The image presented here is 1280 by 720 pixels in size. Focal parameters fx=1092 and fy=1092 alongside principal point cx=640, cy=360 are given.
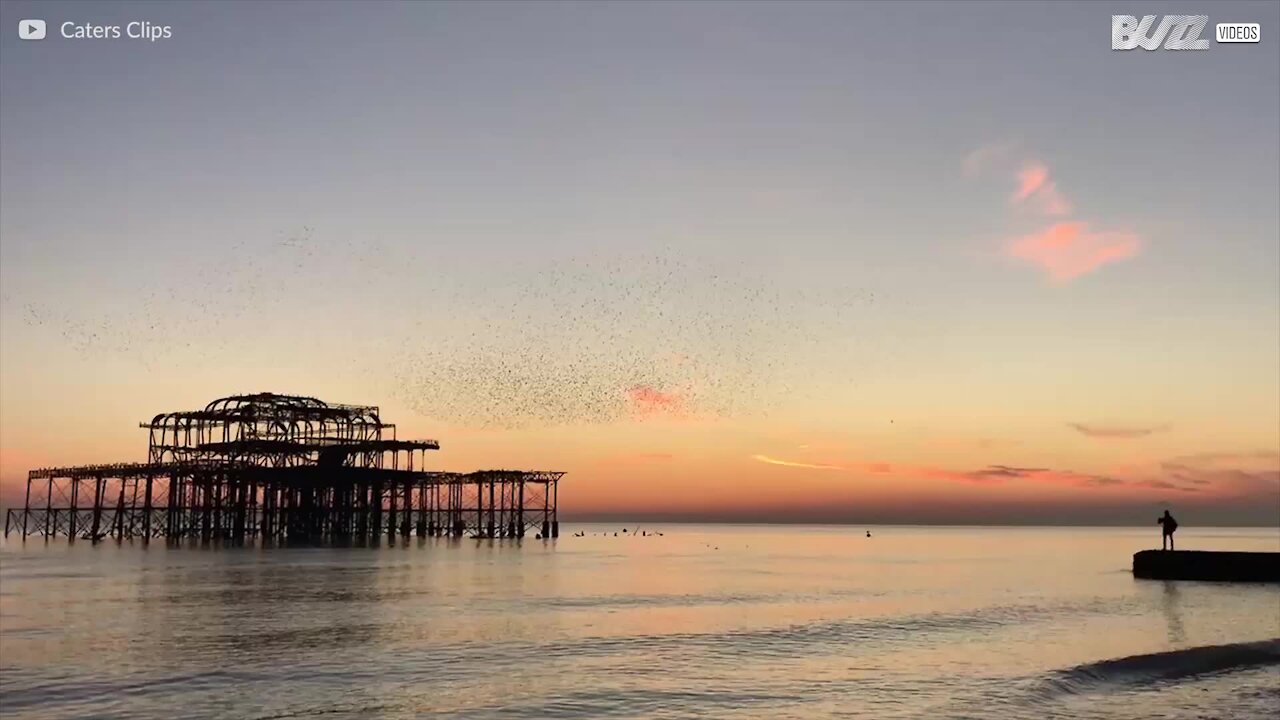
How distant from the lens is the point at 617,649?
111ft

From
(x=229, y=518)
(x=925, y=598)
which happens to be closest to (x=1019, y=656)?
(x=925, y=598)

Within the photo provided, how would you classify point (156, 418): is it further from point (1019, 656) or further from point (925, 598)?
point (1019, 656)

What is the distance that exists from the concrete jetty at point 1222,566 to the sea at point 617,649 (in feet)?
4.82

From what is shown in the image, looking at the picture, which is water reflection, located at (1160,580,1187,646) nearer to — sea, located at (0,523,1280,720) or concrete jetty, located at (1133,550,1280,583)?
sea, located at (0,523,1280,720)

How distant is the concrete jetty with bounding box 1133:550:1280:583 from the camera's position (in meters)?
59.5

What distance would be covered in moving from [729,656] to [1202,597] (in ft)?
101

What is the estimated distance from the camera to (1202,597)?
2036 inches

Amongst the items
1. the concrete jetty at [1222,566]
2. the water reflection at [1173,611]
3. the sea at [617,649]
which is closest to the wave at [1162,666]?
the sea at [617,649]

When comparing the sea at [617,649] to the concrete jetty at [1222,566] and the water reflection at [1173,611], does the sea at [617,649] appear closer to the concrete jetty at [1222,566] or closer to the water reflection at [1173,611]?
the water reflection at [1173,611]

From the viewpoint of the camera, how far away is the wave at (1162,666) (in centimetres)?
2761

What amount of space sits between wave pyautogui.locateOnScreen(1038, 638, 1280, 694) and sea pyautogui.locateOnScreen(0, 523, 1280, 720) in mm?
128

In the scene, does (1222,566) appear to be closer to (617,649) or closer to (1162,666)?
(1162,666)

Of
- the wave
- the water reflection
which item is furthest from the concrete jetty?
the wave

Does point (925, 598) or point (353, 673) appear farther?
point (925, 598)
